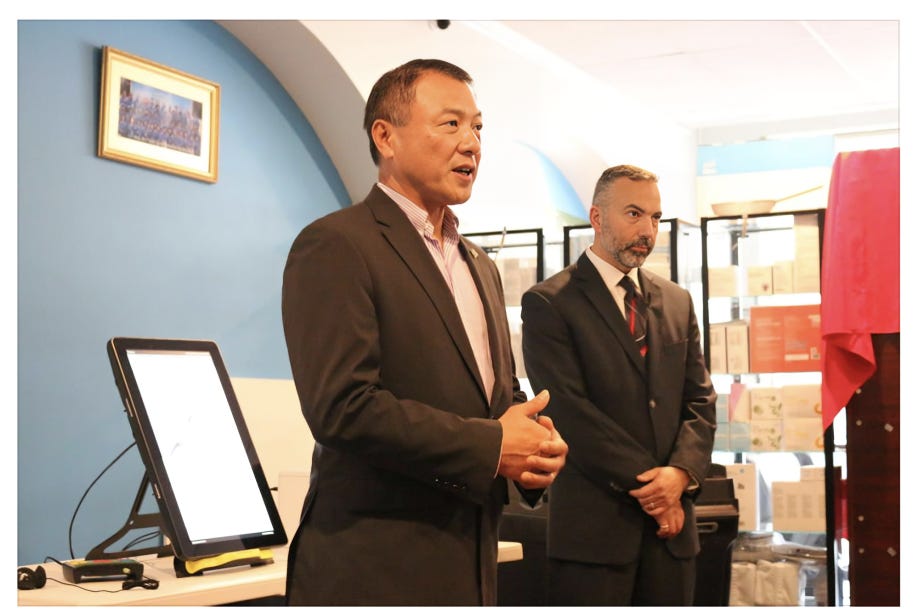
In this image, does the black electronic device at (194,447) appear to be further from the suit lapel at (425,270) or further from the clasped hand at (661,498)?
the clasped hand at (661,498)

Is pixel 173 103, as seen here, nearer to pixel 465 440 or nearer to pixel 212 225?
pixel 212 225

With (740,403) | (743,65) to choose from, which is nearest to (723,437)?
(740,403)

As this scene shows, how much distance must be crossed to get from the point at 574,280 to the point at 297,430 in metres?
1.09

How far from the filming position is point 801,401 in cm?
467

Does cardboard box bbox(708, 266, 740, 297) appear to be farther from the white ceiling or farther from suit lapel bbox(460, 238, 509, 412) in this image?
suit lapel bbox(460, 238, 509, 412)

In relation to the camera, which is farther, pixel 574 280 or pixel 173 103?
pixel 173 103

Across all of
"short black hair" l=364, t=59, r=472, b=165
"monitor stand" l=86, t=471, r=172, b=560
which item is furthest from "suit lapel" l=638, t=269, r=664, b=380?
"monitor stand" l=86, t=471, r=172, b=560

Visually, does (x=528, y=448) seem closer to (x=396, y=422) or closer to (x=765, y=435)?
(x=396, y=422)

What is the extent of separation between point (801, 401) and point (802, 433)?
151 millimetres

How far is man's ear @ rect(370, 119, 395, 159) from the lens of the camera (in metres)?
1.65

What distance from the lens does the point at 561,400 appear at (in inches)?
102

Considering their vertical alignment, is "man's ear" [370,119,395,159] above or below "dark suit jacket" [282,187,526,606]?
above

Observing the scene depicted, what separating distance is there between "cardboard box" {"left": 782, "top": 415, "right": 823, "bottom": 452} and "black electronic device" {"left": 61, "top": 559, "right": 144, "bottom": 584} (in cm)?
356

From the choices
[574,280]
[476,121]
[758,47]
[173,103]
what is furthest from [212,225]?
[758,47]
